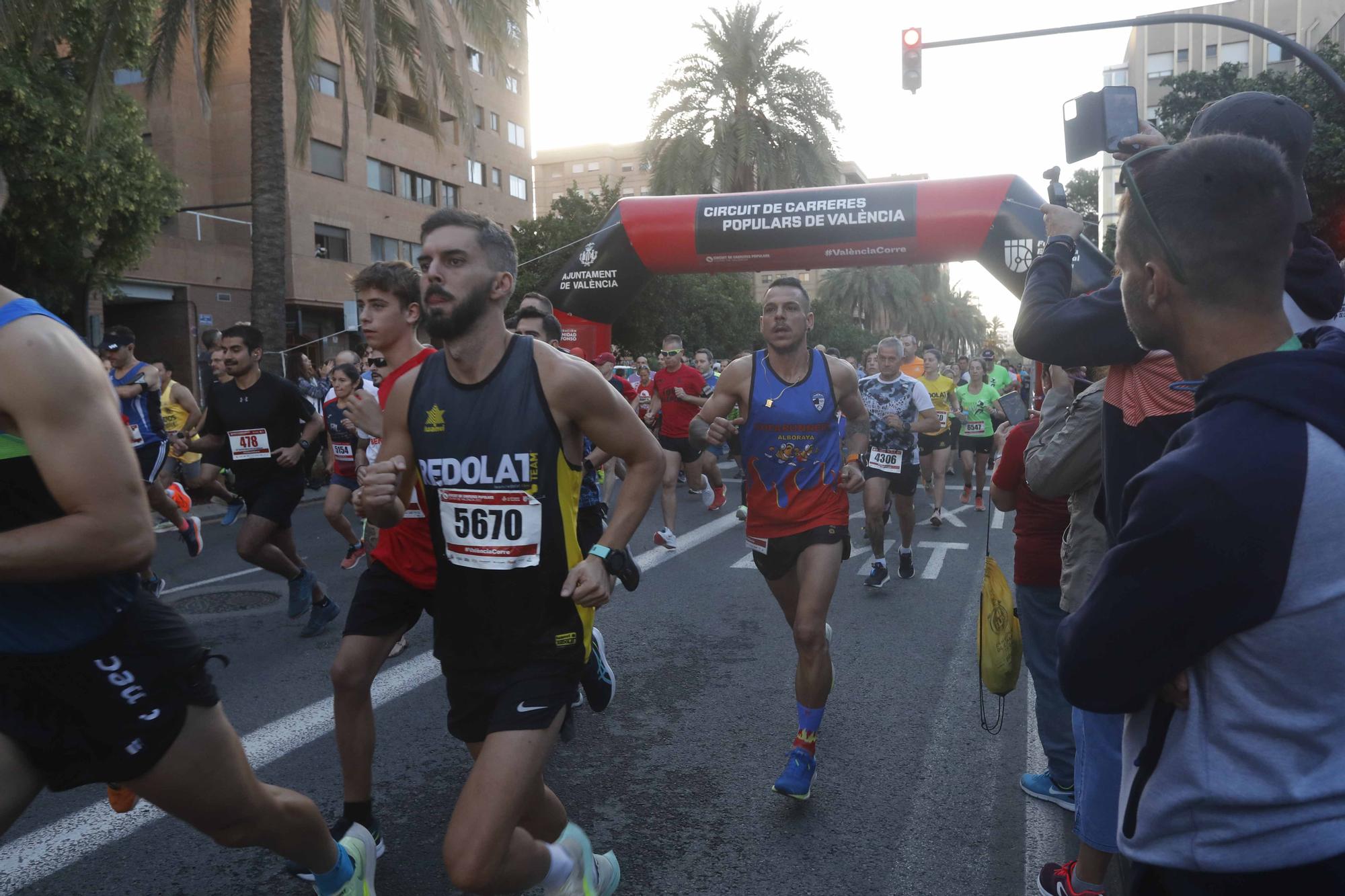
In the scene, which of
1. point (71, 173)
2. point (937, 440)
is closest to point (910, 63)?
point (937, 440)

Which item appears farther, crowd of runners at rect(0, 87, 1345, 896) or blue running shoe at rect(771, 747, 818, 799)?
blue running shoe at rect(771, 747, 818, 799)

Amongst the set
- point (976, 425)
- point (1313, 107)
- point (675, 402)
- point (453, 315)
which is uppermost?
point (1313, 107)

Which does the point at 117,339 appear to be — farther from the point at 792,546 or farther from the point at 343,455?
the point at 792,546

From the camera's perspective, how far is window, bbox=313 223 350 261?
30.7 m

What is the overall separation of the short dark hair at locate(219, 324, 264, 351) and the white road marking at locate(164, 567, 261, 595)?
6.02 ft

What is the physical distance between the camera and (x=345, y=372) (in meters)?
6.73

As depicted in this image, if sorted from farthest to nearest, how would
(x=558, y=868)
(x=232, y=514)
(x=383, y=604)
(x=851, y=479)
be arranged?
(x=232, y=514) → (x=851, y=479) → (x=383, y=604) → (x=558, y=868)

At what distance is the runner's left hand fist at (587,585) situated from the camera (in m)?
2.50

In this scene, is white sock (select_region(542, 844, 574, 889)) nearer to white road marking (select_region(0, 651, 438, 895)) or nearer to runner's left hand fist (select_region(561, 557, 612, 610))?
runner's left hand fist (select_region(561, 557, 612, 610))

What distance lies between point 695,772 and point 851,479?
58.7 inches

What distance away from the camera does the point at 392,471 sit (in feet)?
8.75

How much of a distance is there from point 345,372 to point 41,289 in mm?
Result: 15181

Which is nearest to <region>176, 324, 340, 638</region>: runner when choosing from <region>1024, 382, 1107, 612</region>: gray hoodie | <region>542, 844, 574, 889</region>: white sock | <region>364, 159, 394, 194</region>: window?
<region>542, 844, 574, 889</region>: white sock

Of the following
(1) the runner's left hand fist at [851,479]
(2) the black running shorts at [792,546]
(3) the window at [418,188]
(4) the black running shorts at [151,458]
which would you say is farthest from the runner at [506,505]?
(3) the window at [418,188]
